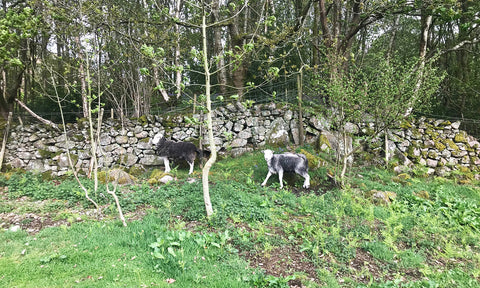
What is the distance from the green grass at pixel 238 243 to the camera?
310 cm

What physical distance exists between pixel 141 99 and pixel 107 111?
1844mm

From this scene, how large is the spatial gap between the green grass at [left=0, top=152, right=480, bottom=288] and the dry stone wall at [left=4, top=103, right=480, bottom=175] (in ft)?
9.67

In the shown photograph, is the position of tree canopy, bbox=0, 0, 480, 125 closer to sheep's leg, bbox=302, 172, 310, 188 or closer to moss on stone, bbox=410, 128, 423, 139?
moss on stone, bbox=410, 128, 423, 139

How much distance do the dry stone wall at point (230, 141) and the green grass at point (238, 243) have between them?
295cm

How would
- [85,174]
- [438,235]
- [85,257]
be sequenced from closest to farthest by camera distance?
[85,257], [438,235], [85,174]

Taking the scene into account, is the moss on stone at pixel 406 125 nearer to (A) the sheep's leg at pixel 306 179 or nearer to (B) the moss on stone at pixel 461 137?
(B) the moss on stone at pixel 461 137

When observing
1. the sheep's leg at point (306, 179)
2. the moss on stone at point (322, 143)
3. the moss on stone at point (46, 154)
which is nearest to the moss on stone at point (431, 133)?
the moss on stone at point (322, 143)

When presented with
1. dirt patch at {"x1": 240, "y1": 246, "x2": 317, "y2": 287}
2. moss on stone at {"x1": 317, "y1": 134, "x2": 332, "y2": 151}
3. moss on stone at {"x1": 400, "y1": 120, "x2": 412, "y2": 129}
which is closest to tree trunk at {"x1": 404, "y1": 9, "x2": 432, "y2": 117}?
moss on stone at {"x1": 400, "y1": 120, "x2": 412, "y2": 129}

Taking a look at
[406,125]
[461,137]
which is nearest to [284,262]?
[406,125]

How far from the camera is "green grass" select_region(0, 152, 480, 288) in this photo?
10.2ft

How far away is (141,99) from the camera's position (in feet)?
36.6

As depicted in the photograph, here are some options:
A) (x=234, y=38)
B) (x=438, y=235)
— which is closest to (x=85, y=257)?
(x=438, y=235)

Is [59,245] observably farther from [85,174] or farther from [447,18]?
[447,18]

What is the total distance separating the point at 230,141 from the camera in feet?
30.9
